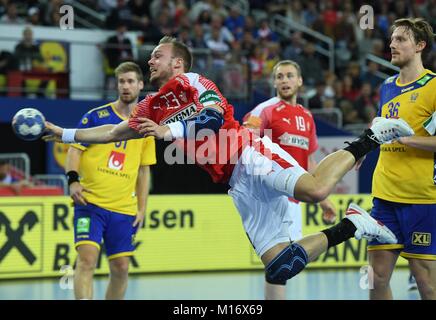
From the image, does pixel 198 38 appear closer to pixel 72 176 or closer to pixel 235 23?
pixel 235 23

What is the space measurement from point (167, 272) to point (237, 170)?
21.8 feet

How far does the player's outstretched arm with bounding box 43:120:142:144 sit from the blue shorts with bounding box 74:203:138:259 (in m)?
1.21

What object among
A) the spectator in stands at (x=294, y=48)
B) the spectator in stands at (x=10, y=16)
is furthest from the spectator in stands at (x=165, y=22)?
the spectator in stands at (x=10, y=16)

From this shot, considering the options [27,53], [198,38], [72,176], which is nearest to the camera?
[72,176]

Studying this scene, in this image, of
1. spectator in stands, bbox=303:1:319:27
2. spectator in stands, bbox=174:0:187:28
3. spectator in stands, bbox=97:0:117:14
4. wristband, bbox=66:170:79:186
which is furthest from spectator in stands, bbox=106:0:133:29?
wristband, bbox=66:170:79:186

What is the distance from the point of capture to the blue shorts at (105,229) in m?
8.29

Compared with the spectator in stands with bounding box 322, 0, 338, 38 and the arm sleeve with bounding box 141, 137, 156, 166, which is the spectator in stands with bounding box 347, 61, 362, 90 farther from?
the arm sleeve with bounding box 141, 137, 156, 166

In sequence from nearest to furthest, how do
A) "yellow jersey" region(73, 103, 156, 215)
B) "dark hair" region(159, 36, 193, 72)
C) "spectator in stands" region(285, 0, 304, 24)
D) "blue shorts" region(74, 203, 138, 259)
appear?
"dark hair" region(159, 36, 193, 72) → "blue shorts" region(74, 203, 138, 259) → "yellow jersey" region(73, 103, 156, 215) → "spectator in stands" region(285, 0, 304, 24)

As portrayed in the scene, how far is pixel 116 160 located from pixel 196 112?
2.10 meters

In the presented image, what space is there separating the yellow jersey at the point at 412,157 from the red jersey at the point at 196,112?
1.23m

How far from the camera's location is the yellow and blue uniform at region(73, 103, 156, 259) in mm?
8445

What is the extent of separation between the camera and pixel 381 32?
70.7ft

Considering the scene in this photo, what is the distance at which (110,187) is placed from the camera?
28.0 ft

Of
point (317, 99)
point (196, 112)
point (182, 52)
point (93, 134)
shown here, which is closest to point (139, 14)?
point (317, 99)
